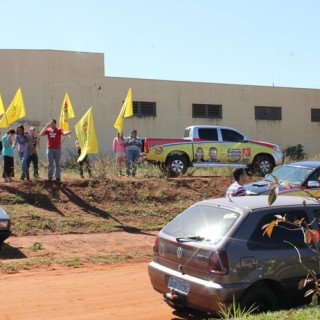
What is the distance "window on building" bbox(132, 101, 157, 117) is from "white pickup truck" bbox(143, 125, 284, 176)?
10.4 metres

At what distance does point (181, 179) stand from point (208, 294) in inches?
515

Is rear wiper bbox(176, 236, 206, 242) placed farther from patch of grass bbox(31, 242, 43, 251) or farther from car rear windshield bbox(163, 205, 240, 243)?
patch of grass bbox(31, 242, 43, 251)

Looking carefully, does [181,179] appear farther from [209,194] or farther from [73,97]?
[73,97]

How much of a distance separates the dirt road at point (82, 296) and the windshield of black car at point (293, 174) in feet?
15.2

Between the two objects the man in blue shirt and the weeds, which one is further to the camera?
the man in blue shirt

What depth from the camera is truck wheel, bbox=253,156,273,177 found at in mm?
22547

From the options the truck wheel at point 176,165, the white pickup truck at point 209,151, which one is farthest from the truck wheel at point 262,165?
the truck wheel at point 176,165

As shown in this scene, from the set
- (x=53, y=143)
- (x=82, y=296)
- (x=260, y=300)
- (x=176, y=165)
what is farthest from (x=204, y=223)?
(x=176, y=165)

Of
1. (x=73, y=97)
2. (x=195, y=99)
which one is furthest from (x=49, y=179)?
(x=195, y=99)

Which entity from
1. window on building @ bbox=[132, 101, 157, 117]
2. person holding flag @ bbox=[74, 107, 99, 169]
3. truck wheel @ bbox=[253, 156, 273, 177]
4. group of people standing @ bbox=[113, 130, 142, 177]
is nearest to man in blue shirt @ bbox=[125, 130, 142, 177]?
group of people standing @ bbox=[113, 130, 142, 177]

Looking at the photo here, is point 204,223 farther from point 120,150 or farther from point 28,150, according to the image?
point 120,150

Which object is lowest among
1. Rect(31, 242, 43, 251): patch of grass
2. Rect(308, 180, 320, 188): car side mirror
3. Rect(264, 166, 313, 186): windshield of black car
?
Rect(31, 242, 43, 251): patch of grass

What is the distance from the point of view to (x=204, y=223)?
7105mm

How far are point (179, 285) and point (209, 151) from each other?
15256 mm
